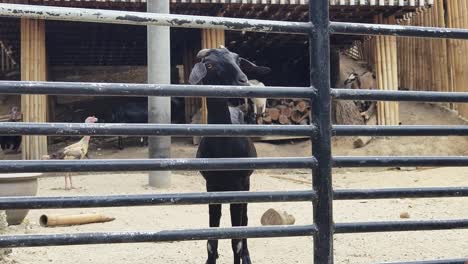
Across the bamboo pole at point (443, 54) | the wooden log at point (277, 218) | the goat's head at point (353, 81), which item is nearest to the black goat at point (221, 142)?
the wooden log at point (277, 218)

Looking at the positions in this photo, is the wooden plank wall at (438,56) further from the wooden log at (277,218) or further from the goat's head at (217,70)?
the goat's head at (217,70)

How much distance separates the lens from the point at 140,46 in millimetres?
16625

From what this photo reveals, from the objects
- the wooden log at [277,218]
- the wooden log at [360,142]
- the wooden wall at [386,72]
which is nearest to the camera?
the wooden log at [277,218]

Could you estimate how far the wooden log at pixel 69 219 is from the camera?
17.9 feet

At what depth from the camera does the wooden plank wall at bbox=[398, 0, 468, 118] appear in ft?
41.9

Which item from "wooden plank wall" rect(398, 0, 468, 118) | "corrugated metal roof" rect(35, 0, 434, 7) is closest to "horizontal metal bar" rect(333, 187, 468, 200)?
"corrugated metal roof" rect(35, 0, 434, 7)

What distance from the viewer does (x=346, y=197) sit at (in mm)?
1934

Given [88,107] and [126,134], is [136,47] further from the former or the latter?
[126,134]

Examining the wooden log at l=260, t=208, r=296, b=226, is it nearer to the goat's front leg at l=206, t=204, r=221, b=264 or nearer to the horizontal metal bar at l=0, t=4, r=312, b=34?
the goat's front leg at l=206, t=204, r=221, b=264

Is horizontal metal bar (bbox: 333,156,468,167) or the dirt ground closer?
horizontal metal bar (bbox: 333,156,468,167)

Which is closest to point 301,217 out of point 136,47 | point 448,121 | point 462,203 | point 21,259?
point 462,203

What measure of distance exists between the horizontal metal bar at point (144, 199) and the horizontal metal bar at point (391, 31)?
623 mm

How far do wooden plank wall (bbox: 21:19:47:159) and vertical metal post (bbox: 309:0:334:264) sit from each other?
10.2 m

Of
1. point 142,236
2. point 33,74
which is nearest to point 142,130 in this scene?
point 142,236
